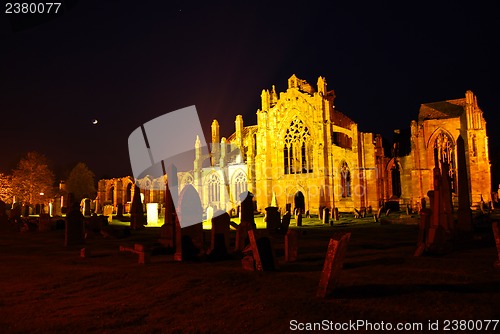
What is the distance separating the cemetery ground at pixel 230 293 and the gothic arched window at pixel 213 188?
32369 mm

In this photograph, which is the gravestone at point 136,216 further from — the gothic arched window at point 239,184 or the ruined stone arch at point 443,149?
the ruined stone arch at point 443,149

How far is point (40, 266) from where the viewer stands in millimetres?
9898

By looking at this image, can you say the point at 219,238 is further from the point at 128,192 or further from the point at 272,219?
the point at 128,192

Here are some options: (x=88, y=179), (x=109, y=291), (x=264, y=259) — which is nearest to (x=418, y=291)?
(x=264, y=259)

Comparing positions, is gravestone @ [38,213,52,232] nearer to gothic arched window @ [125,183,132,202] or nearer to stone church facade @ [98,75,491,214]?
stone church facade @ [98,75,491,214]

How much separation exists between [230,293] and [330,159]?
3043cm

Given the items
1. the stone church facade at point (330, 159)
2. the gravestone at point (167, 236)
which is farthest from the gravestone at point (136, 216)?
the stone church facade at point (330, 159)

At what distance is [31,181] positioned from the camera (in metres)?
50.5

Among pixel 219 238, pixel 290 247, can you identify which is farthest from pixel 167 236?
pixel 290 247

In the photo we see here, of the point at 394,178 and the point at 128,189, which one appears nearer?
the point at 394,178

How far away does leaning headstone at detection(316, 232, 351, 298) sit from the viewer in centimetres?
611

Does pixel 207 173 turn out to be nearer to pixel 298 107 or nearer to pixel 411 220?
pixel 298 107

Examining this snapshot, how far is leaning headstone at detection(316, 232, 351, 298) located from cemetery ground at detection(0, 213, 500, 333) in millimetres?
171

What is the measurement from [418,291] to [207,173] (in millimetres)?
38247
